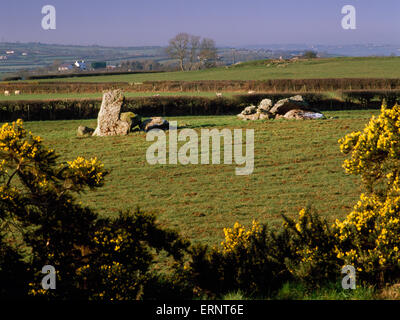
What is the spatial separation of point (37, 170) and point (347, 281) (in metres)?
5.54

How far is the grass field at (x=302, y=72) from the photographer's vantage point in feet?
237

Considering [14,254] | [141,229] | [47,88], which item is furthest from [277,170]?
[47,88]

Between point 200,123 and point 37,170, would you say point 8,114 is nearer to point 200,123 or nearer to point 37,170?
point 200,123

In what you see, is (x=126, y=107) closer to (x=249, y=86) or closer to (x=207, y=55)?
(x=249, y=86)

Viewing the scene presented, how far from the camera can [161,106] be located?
40500mm

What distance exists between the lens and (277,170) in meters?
19.9

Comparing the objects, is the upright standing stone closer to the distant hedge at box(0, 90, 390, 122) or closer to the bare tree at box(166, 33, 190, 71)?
the distant hedge at box(0, 90, 390, 122)

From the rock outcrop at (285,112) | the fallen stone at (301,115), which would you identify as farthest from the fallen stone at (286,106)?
the fallen stone at (301,115)

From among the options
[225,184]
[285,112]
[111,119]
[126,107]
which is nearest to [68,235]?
[225,184]

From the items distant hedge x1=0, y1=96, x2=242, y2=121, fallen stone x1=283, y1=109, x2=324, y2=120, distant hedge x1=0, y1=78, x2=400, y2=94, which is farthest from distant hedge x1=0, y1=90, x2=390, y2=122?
distant hedge x1=0, y1=78, x2=400, y2=94

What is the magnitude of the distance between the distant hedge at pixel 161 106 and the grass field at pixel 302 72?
2736cm

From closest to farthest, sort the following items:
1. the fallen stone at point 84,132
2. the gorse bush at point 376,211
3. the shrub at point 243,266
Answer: the gorse bush at point 376,211, the shrub at point 243,266, the fallen stone at point 84,132

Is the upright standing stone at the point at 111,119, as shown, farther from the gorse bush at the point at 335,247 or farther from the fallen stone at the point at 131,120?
the gorse bush at the point at 335,247

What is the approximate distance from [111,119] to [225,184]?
1346 cm
